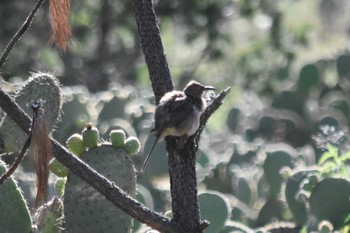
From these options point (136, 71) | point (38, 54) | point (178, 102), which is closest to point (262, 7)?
point (136, 71)

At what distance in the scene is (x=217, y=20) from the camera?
13352 mm

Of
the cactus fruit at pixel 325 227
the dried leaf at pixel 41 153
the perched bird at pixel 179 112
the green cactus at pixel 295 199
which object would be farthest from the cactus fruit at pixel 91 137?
the green cactus at pixel 295 199

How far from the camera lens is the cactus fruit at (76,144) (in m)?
3.66

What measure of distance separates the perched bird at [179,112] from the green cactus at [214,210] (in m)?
0.76

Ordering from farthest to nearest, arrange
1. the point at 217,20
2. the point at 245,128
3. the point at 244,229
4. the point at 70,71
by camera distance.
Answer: the point at 217,20 < the point at 70,71 < the point at 245,128 < the point at 244,229

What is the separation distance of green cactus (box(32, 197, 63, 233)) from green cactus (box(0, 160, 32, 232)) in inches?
9.5

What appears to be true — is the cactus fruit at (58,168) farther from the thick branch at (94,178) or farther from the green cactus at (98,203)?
the thick branch at (94,178)

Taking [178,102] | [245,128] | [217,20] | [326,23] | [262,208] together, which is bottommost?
[178,102]

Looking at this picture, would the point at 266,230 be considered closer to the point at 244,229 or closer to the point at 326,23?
the point at 244,229

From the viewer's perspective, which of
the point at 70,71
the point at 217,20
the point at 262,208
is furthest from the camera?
the point at 217,20

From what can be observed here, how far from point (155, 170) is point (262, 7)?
7.67 metres

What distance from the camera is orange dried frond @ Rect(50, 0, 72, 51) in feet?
9.05

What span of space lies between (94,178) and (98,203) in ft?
2.81

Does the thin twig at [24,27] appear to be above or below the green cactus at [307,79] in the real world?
below
